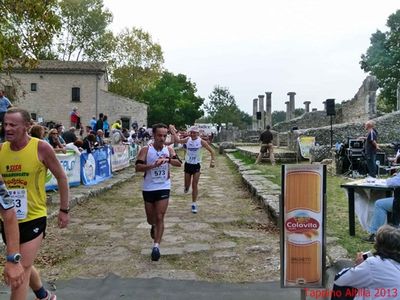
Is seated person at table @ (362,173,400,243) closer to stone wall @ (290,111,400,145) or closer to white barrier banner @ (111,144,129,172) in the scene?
white barrier banner @ (111,144,129,172)

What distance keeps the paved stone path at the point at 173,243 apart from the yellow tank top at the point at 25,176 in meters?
1.72

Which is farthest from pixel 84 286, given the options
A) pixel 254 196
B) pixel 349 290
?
pixel 254 196

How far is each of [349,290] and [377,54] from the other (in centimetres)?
5384

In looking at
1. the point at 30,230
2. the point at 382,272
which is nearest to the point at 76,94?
the point at 30,230

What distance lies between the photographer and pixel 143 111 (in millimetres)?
48969

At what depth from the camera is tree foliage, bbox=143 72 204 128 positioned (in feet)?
176

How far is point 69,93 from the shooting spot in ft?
156

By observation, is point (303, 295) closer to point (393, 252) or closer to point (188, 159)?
point (393, 252)

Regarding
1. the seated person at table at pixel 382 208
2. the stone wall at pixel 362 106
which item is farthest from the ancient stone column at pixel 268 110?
the seated person at table at pixel 382 208

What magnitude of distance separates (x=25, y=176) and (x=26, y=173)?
0.03m

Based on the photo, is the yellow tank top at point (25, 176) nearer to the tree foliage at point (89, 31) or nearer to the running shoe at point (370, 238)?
the running shoe at point (370, 238)

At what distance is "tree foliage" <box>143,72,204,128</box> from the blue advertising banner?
38.8 meters

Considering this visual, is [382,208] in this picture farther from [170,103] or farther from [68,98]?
[170,103]

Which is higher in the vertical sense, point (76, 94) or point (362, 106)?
point (76, 94)
